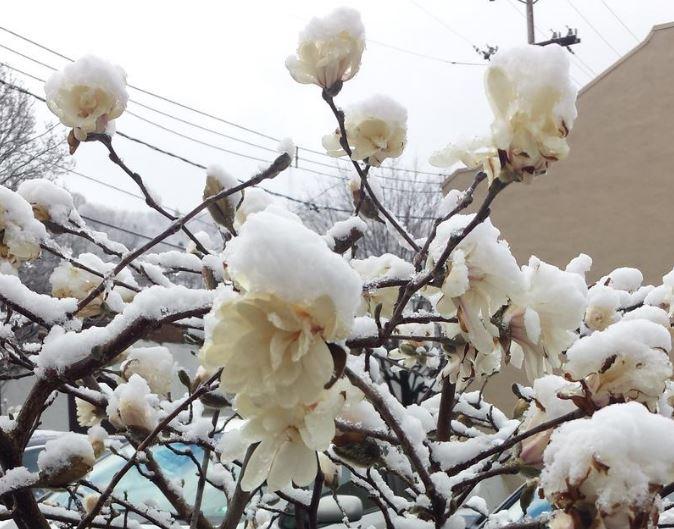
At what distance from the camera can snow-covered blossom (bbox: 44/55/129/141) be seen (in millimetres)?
1198

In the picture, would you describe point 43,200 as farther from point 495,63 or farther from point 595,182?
point 595,182

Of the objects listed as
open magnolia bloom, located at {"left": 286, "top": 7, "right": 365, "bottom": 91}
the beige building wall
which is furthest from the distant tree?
open magnolia bloom, located at {"left": 286, "top": 7, "right": 365, "bottom": 91}

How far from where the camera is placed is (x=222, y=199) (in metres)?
1.19

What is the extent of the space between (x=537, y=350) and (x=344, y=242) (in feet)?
1.26

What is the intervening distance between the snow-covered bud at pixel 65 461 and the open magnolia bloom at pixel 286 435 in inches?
20.9

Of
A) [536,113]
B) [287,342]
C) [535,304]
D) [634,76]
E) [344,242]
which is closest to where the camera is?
[287,342]

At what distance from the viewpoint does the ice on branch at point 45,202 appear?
1278 mm

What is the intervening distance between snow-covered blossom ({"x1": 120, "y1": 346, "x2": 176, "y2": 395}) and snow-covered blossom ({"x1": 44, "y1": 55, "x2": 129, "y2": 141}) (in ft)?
1.64

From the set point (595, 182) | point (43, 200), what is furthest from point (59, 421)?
point (43, 200)

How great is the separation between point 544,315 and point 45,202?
0.96 m

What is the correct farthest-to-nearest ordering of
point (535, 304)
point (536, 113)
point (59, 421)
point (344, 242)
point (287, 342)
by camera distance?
1. point (59, 421)
2. point (344, 242)
3. point (535, 304)
4. point (536, 113)
5. point (287, 342)

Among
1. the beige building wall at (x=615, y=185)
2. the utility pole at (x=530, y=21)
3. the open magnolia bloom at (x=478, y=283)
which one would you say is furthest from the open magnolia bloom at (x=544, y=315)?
the utility pole at (x=530, y=21)

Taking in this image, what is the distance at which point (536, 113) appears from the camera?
750 mm

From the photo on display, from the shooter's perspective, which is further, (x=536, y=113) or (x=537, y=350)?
(x=537, y=350)
